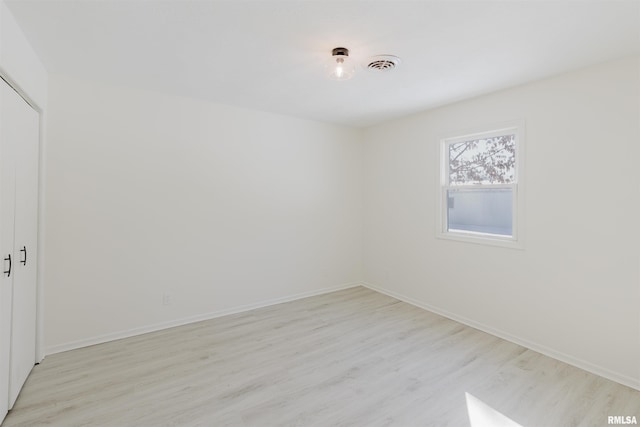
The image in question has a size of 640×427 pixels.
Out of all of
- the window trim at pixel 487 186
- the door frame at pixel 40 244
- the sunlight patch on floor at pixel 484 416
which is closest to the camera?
the sunlight patch on floor at pixel 484 416

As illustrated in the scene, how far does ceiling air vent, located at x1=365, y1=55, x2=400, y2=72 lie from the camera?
2.37 m

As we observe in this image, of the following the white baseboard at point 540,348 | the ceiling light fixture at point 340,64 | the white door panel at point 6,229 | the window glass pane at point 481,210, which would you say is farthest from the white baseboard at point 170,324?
the ceiling light fixture at point 340,64

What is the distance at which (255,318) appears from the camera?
142 inches

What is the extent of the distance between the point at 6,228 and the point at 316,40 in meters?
2.32

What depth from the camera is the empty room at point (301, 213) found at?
1.99 meters

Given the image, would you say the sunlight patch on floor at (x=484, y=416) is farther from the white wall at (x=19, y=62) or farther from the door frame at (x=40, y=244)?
the white wall at (x=19, y=62)

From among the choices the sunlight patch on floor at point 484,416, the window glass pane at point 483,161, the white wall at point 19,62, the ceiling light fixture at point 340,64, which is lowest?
the sunlight patch on floor at point 484,416

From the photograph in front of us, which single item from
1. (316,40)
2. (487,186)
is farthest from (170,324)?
(487,186)

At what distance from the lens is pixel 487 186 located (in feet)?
10.9

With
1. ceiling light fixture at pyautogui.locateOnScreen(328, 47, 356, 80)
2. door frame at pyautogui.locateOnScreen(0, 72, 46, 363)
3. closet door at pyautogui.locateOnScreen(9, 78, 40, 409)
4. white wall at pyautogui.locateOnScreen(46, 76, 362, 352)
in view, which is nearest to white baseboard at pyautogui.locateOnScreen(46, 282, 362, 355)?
white wall at pyautogui.locateOnScreen(46, 76, 362, 352)

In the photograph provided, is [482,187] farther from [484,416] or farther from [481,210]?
[484,416]

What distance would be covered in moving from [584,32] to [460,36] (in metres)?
0.79

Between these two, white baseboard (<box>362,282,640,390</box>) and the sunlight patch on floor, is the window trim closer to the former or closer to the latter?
white baseboard (<box>362,282,640,390</box>)

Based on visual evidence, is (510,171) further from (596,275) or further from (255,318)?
(255,318)
